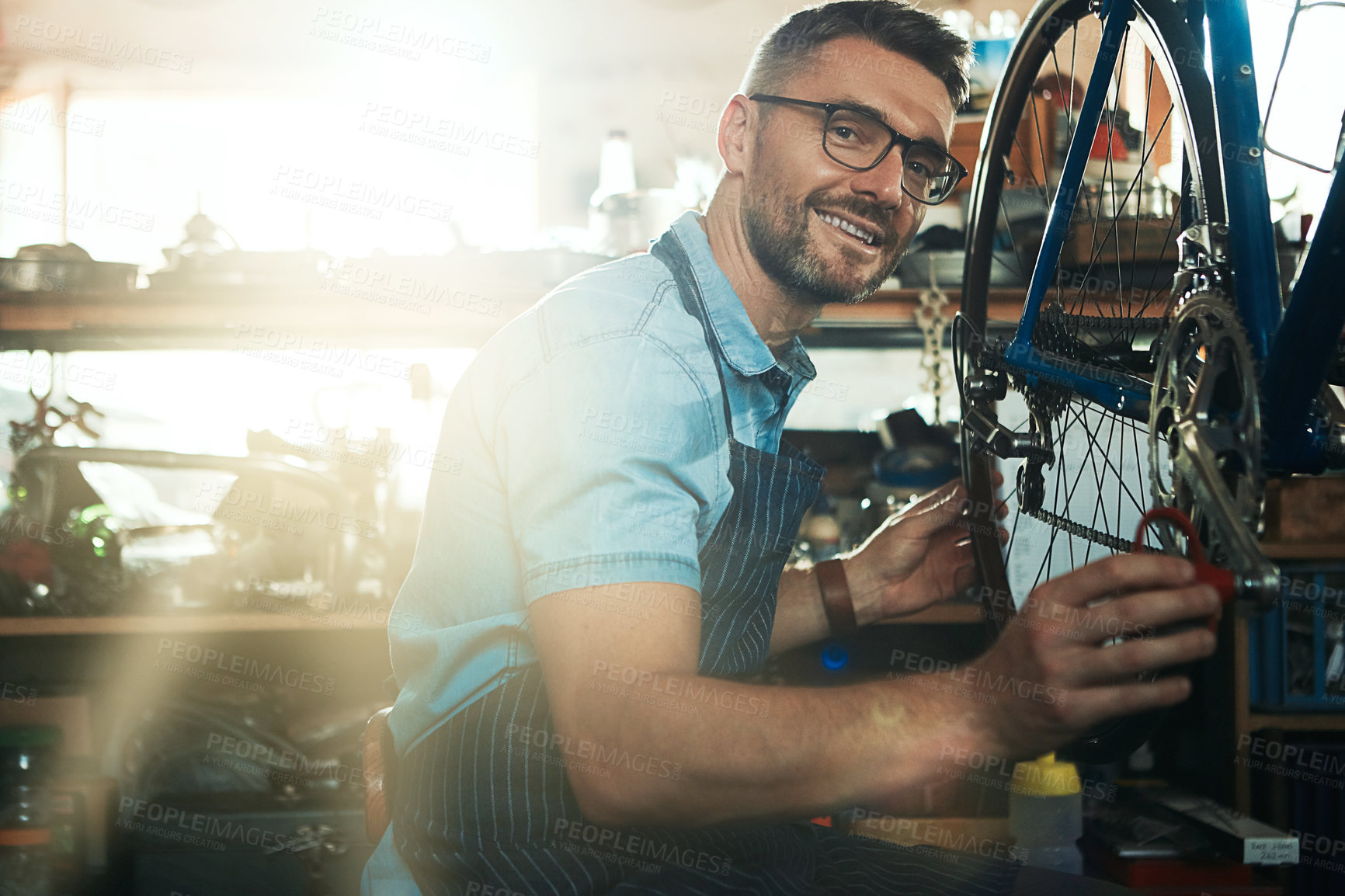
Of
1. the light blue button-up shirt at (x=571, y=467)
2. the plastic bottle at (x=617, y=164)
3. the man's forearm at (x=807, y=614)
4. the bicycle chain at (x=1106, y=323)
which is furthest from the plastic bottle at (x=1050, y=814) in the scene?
the plastic bottle at (x=617, y=164)

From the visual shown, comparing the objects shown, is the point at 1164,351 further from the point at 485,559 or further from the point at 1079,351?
the point at 485,559

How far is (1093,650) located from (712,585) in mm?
436

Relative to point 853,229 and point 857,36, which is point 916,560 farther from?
point 857,36

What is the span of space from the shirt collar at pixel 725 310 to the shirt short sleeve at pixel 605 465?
0.46 ft

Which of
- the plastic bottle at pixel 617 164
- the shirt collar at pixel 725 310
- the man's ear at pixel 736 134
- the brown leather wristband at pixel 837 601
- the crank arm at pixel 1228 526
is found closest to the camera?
the crank arm at pixel 1228 526

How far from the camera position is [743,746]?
0.66 m

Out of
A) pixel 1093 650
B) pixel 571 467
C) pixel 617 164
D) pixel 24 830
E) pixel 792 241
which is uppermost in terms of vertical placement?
pixel 617 164

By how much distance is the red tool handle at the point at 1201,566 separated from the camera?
0.53 m

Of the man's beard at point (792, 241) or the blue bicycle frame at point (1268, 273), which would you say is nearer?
the blue bicycle frame at point (1268, 273)

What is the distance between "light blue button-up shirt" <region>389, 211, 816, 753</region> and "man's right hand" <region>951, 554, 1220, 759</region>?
236 millimetres

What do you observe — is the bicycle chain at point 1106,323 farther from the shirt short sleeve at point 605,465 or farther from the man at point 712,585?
the shirt short sleeve at point 605,465

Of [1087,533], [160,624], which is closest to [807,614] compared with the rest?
[1087,533]

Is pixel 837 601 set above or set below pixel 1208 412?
below

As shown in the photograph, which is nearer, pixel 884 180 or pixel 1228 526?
pixel 1228 526
